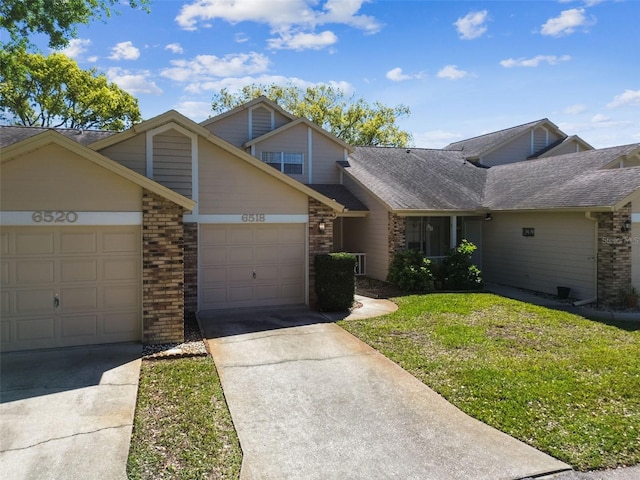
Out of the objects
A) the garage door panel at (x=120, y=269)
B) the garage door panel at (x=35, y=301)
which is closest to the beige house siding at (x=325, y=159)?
the garage door panel at (x=120, y=269)

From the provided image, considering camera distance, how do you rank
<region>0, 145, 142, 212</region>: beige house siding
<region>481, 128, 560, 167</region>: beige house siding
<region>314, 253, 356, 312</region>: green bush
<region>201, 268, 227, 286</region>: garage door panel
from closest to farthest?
<region>0, 145, 142, 212</region>: beige house siding < <region>201, 268, 227, 286</region>: garage door panel < <region>314, 253, 356, 312</region>: green bush < <region>481, 128, 560, 167</region>: beige house siding

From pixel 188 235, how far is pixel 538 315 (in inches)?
350

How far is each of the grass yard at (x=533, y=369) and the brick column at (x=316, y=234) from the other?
2.00 meters

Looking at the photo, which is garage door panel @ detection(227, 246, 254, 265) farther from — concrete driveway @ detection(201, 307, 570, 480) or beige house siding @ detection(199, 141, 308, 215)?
concrete driveway @ detection(201, 307, 570, 480)

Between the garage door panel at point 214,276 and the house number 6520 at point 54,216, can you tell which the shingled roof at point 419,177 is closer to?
the garage door panel at point 214,276

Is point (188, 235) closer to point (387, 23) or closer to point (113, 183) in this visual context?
point (113, 183)

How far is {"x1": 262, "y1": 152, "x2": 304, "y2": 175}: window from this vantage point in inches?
718

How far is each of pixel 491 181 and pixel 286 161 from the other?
8.93 m

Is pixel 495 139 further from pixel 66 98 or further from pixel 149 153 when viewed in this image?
pixel 66 98

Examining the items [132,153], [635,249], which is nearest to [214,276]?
[132,153]

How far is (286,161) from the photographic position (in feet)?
60.7

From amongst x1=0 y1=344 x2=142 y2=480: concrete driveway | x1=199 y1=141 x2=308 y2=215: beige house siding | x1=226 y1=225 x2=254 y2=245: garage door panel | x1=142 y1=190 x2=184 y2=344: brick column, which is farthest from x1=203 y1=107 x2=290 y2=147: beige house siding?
x1=0 y1=344 x2=142 y2=480: concrete driveway

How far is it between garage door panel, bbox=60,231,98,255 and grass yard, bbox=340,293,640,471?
534cm

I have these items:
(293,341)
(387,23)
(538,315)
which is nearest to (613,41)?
(387,23)
